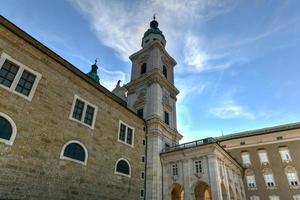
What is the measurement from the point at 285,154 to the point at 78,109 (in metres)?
28.2

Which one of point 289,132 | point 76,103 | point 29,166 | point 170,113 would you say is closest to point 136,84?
point 170,113

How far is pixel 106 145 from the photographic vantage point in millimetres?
17438

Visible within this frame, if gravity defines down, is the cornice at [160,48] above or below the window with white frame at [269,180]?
above

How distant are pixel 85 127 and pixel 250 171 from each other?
981 inches

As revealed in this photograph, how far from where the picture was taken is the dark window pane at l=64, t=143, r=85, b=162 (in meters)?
14.1

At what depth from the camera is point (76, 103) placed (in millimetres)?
16297

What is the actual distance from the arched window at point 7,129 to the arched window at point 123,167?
8.96 metres

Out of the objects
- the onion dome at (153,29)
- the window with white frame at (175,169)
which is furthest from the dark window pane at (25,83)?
the onion dome at (153,29)

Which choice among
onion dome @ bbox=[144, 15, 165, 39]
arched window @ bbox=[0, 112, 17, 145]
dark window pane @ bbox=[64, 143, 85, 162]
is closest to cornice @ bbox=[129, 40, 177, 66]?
onion dome @ bbox=[144, 15, 165, 39]

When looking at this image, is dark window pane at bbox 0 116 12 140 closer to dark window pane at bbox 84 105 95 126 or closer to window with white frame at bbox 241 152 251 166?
dark window pane at bbox 84 105 95 126

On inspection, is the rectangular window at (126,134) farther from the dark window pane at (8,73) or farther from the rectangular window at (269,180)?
the rectangular window at (269,180)

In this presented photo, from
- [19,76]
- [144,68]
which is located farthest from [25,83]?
[144,68]

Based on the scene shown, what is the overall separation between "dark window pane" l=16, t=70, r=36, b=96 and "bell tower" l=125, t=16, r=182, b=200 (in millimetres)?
14300

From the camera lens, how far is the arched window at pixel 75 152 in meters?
13.9
